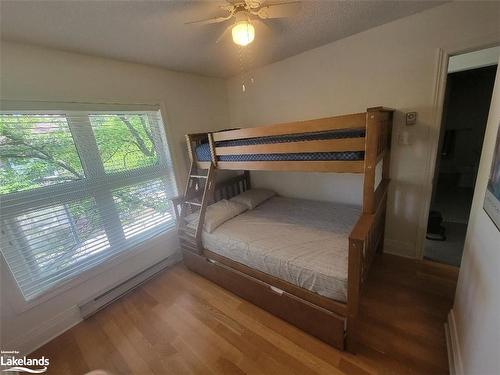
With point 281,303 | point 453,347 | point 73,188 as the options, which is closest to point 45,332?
point 73,188

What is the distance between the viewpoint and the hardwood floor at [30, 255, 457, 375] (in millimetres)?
1385

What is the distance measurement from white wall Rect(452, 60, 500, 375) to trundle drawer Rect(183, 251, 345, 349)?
2.07 feet

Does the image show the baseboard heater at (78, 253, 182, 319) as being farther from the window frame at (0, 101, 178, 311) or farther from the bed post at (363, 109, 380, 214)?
the bed post at (363, 109, 380, 214)

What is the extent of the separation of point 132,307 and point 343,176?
9.00ft

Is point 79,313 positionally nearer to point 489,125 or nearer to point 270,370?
point 270,370

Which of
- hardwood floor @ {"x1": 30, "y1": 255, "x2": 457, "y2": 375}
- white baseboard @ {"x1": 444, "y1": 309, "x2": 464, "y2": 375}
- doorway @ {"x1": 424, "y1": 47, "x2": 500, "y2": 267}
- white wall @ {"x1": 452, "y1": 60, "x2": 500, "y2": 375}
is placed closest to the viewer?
white wall @ {"x1": 452, "y1": 60, "x2": 500, "y2": 375}

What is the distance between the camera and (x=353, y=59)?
2.13 metres

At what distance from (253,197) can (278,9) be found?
6.51ft

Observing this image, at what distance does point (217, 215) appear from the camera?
90.9 inches

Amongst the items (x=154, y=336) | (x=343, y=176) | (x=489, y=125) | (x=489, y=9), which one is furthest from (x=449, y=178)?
(x=154, y=336)

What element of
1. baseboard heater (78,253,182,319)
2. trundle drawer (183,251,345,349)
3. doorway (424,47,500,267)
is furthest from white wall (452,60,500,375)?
baseboard heater (78,253,182,319)

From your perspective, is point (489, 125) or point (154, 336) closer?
point (489, 125)

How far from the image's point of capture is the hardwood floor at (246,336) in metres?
1.38

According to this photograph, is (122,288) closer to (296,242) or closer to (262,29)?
(296,242)
